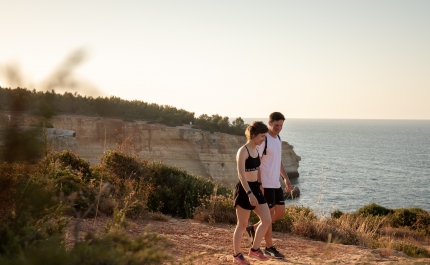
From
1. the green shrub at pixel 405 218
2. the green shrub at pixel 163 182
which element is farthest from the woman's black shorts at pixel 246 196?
the green shrub at pixel 405 218

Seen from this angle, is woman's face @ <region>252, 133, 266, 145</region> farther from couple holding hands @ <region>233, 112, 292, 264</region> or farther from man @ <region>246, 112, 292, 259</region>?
man @ <region>246, 112, 292, 259</region>

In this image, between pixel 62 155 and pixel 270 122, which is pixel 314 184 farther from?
pixel 270 122

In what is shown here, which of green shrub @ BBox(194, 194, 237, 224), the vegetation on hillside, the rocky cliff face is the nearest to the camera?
the vegetation on hillside

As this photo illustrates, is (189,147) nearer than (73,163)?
No

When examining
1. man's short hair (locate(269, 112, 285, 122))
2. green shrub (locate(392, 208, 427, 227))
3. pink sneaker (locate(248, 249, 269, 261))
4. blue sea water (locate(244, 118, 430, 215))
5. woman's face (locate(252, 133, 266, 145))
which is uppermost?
man's short hair (locate(269, 112, 285, 122))

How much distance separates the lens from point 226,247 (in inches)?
264

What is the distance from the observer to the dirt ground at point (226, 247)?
580 cm

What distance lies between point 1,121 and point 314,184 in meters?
40.2

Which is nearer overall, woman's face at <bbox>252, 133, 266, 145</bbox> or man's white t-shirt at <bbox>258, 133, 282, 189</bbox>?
woman's face at <bbox>252, 133, 266, 145</bbox>

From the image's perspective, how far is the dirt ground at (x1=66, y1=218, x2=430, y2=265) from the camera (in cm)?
580

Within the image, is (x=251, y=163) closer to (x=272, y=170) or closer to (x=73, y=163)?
(x=272, y=170)

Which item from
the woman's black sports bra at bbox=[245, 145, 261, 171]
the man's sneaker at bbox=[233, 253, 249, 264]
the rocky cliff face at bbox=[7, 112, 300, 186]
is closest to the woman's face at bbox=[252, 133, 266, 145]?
the woman's black sports bra at bbox=[245, 145, 261, 171]

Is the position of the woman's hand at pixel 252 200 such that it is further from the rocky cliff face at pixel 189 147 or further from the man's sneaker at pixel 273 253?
the rocky cliff face at pixel 189 147

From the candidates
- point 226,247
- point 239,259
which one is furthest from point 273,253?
point 226,247
